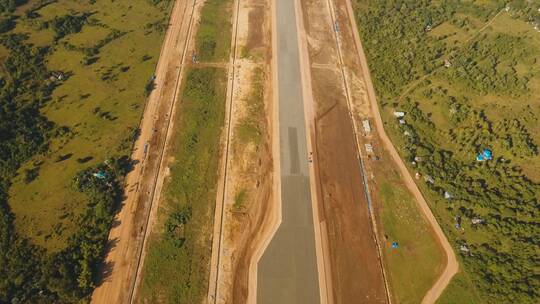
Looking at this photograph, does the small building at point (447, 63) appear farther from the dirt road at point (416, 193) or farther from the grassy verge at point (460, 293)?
the grassy verge at point (460, 293)

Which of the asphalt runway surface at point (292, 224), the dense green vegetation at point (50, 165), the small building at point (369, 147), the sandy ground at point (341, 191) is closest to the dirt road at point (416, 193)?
the small building at point (369, 147)

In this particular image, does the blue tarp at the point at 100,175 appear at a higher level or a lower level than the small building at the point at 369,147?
lower

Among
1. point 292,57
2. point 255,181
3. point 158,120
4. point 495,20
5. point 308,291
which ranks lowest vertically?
point 308,291

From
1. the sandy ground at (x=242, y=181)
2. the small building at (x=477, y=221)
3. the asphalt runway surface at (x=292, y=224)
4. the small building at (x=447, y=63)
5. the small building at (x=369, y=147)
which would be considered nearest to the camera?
the asphalt runway surface at (x=292, y=224)

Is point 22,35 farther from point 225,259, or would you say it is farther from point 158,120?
point 225,259

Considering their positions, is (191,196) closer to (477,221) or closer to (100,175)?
(100,175)

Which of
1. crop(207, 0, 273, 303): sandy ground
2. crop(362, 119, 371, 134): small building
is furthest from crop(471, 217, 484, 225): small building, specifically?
crop(207, 0, 273, 303): sandy ground

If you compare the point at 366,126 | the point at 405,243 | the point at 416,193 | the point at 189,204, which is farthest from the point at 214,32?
the point at 405,243

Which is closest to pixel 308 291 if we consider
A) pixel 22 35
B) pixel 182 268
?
pixel 182 268
